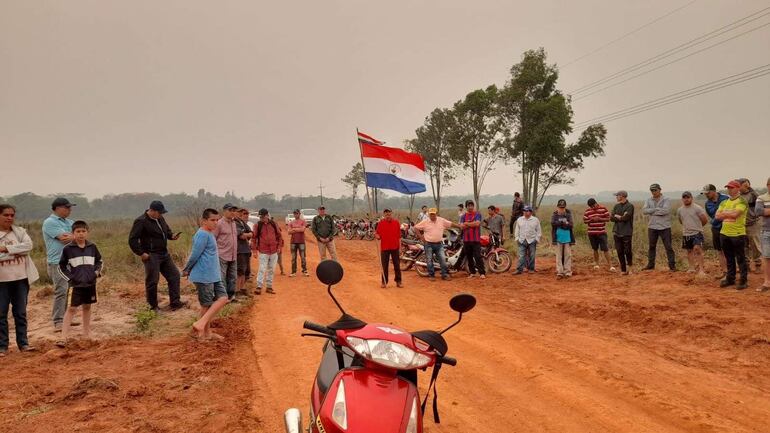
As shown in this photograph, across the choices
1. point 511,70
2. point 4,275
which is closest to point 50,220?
point 4,275

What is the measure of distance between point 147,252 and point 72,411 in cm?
424

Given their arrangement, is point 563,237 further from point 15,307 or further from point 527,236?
point 15,307

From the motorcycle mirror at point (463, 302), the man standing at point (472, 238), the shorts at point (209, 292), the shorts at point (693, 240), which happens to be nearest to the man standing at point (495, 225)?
the man standing at point (472, 238)

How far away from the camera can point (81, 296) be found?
593 cm

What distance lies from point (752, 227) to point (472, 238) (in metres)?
5.65

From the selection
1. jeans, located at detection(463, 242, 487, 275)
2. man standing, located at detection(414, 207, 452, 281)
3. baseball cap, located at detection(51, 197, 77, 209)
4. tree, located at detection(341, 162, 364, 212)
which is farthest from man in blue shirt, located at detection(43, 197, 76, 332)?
tree, located at detection(341, 162, 364, 212)

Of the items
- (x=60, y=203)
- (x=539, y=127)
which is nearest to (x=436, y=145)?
(x=539, y=127)

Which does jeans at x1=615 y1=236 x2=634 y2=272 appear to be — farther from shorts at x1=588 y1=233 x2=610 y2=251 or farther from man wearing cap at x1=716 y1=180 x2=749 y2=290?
man wearing cap at x1=716 y1=180 x2=749 y2=290

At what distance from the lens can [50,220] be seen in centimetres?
657

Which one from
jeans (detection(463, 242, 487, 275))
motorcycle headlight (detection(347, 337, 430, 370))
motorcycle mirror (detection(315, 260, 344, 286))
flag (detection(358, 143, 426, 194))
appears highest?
flag (detection(358, 143, 426, 194))

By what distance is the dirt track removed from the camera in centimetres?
376

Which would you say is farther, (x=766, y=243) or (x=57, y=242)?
(x=766, y=243)

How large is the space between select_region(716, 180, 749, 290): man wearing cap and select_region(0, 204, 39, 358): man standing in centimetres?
1050

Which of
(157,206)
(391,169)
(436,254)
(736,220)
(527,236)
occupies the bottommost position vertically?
(436,254)
